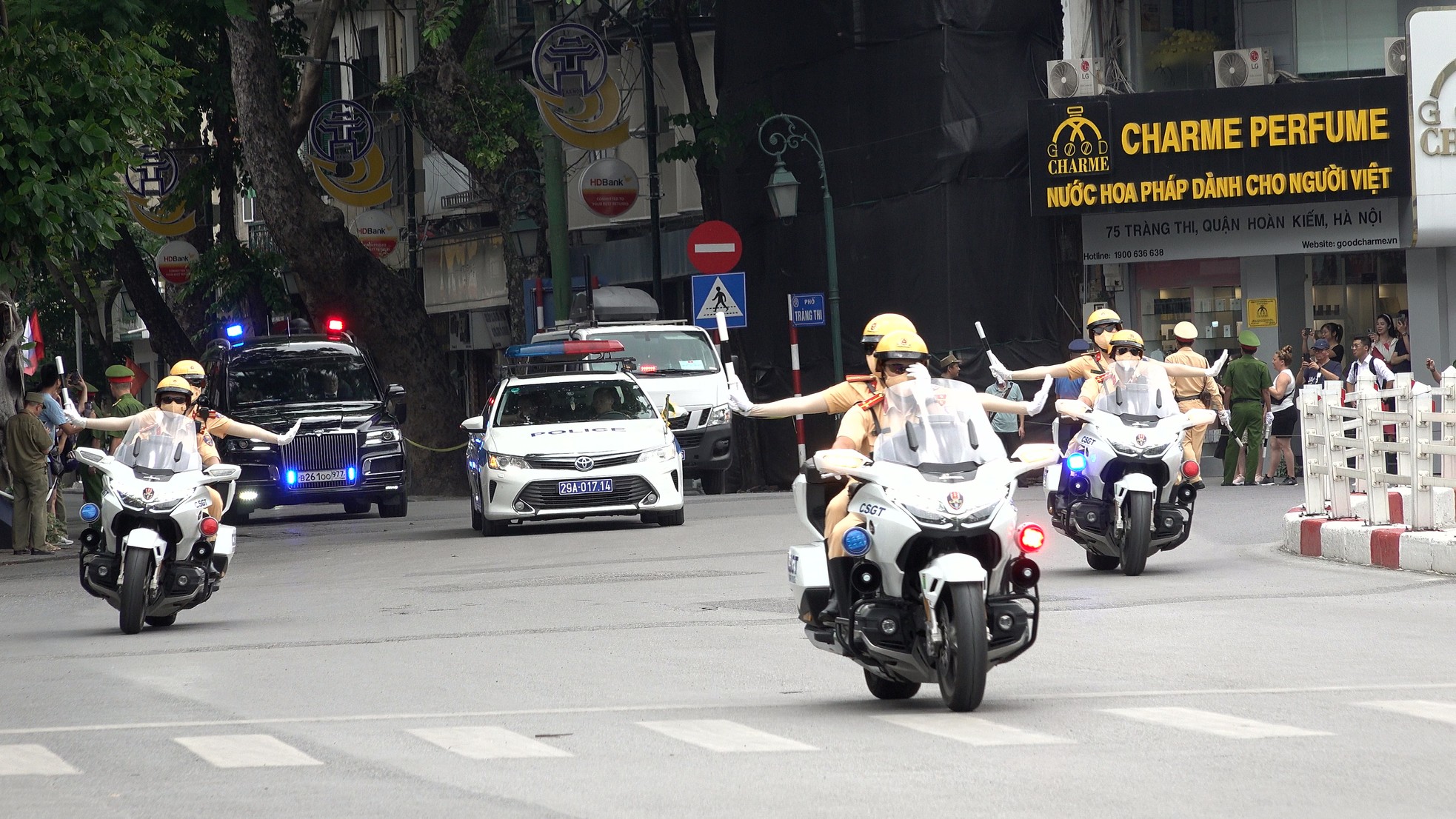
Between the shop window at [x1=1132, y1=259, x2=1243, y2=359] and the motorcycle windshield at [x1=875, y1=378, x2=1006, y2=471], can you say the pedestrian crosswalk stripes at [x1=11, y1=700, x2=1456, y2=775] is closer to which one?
the motorcycle windshield at [x1=875, y1=378, x2=1006, y2=471]

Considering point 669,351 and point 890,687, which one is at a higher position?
point 669,351

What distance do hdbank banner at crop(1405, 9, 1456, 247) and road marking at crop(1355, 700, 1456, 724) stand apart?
1982 centimetres

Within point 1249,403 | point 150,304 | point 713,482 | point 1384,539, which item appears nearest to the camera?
point 1384,539

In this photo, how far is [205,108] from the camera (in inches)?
1390

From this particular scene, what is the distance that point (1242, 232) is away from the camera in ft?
93.9

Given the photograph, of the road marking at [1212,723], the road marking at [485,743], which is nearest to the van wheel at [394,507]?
the road marking at [485,743]

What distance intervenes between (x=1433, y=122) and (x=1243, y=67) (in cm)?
257

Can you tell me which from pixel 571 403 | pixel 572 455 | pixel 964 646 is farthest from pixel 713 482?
pixel 964 646

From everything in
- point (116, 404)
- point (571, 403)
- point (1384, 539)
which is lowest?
point (1384, 539)

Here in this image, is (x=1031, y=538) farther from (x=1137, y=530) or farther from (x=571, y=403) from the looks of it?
(x=571, y=403)

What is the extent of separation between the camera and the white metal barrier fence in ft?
49.1

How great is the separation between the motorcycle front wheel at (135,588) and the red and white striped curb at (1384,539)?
8.45 metres

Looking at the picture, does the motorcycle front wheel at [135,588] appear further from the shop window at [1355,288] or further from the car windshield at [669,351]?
the shop window at [1355,288]

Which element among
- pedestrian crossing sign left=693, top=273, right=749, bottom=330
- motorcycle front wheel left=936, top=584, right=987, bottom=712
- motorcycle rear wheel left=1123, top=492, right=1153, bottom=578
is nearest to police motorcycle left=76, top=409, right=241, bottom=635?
motorcycle rear wheel left=1123, top=492, right=1153, bottom=578
